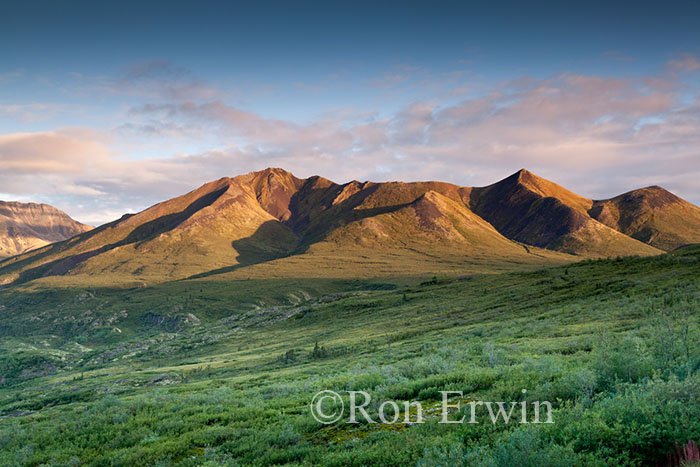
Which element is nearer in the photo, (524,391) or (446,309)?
(524,391)

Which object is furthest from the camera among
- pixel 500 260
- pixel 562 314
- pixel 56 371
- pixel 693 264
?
pixel 500 260

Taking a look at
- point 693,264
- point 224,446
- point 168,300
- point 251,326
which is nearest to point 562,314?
point 693,264

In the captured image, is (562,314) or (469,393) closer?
(469,393)

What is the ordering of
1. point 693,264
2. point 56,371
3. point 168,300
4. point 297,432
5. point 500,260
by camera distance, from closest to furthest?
point 297,432 → point 693,264 → point 56,371 → point 168,300 → point 500,260

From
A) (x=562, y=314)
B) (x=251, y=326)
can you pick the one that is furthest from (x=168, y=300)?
(x=562, y=314)

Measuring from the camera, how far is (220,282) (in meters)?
155

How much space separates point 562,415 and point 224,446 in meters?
7.93

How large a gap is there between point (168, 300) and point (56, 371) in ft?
223

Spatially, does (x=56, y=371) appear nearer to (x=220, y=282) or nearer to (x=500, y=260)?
(x=220, y=282)

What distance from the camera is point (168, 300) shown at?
124 m

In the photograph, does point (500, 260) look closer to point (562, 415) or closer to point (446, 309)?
point (446, 309)

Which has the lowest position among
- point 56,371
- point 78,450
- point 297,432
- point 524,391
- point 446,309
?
point 56,371

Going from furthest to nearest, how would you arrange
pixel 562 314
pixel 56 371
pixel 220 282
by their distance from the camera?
pixel 220 282 → pixel 56 371 → pixel 562 314

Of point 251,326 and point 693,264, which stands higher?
point 693,264
